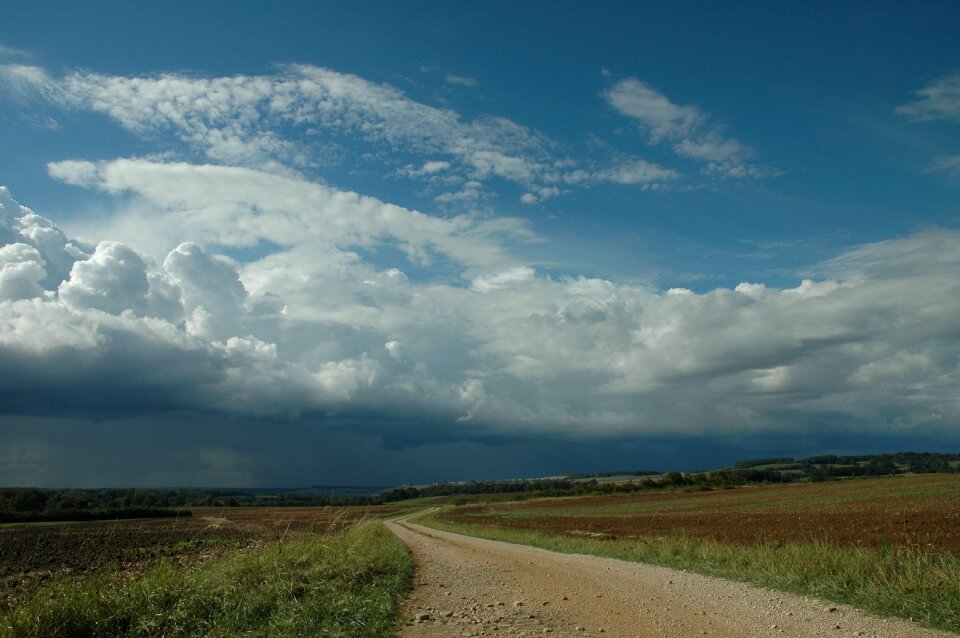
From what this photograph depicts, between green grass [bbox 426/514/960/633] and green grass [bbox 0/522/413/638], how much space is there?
7753mm

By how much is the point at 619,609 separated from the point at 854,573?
5.36 metres

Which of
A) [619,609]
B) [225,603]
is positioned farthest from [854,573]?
[225,603]

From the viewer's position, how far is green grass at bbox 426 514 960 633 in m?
10.1

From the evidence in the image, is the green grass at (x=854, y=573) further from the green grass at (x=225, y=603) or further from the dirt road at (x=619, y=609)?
the green grass at (x=225, y=603)

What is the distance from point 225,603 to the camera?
10.5 meters

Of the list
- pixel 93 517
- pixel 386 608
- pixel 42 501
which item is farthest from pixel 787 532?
pixel 42 501

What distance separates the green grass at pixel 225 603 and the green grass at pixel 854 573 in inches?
305

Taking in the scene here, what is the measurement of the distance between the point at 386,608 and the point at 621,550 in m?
14.0

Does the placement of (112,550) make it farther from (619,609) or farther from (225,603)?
(619,609)

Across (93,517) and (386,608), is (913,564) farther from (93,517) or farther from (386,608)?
(93,517)

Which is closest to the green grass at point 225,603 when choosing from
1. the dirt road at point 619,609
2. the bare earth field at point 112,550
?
the dirt road at point 619,609

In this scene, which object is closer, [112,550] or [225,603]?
[225,603]

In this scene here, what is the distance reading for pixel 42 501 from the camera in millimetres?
77812

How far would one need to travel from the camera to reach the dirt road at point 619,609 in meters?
9.09
